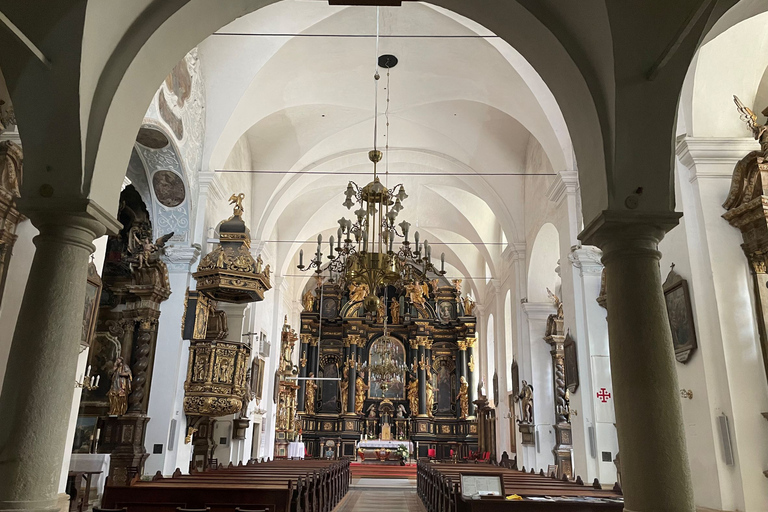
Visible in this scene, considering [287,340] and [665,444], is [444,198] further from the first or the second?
[665,444]

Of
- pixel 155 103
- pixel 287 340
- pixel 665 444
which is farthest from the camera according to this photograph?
pixel 287 340

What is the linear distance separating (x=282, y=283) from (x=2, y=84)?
1267 centimetres

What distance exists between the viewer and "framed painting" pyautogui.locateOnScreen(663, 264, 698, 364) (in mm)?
6656

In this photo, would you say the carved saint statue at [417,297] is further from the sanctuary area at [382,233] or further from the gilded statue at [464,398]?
the gilded statue at [464,398]

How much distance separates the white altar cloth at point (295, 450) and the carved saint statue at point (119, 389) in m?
12.2

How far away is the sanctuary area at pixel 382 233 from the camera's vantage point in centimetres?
396

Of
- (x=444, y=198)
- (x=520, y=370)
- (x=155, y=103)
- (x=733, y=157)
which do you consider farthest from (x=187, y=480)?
(x=444, y=198)

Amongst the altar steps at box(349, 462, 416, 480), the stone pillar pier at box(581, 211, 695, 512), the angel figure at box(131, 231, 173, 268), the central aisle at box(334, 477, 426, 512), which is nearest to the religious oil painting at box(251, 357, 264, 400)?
the central aisle at box(334, 477, 426, 512)

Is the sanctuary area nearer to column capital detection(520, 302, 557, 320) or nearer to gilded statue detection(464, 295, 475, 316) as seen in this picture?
column capital detection(520, 302, 557, 320)

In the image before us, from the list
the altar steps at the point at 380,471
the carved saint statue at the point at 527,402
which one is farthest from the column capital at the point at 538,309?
the altar steps at the point at 380,471

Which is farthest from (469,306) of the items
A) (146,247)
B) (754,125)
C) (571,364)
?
(754,125)

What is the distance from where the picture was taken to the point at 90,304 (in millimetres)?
7320

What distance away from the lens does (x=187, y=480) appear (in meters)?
6.99

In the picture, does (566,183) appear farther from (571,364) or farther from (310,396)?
(310,396)
